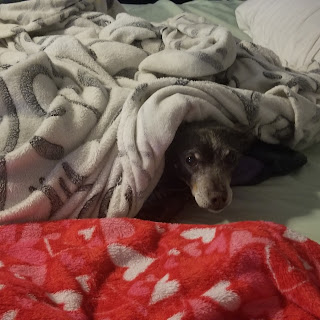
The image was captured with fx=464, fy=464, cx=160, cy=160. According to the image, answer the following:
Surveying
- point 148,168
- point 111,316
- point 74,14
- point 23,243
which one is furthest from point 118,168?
point 74,14

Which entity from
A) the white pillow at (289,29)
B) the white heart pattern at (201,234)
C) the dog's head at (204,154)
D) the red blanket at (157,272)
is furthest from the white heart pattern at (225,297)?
the white pillow at (289,29)

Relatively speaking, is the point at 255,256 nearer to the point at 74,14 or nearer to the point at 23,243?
the point at 23,243

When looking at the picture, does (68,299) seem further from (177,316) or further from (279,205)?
(279,205)

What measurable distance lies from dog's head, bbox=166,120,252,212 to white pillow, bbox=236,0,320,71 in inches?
23.3

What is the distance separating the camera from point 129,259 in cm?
77

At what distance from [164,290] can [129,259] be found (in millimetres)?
107

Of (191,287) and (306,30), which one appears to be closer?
(191,287)

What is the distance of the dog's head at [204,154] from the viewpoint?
3.42 ft

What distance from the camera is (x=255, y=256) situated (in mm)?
700

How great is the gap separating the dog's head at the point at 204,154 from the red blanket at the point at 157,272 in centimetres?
25

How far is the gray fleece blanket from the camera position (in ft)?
2.97

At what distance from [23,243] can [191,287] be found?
1.04 feet

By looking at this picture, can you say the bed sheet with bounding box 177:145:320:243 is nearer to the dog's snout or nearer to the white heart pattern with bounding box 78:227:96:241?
the dog's snout

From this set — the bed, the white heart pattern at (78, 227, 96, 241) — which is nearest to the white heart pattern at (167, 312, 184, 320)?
the bed
